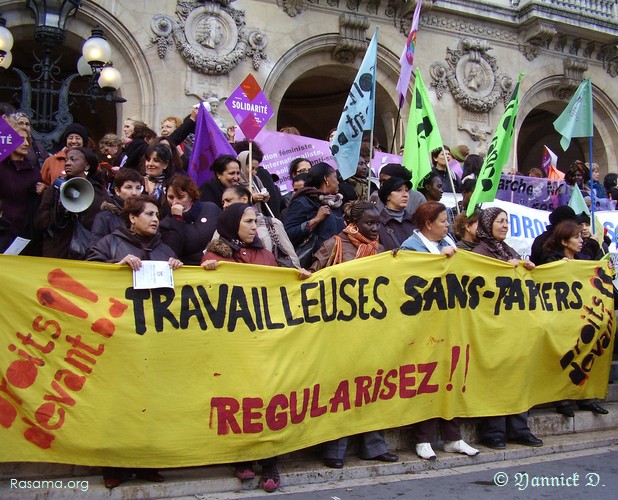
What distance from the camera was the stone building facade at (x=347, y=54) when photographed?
12.1 m

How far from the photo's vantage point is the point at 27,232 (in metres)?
5.50

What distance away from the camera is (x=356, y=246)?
18.1ft

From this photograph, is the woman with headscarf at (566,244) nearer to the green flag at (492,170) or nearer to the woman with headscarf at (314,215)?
the green flag at (492,170)

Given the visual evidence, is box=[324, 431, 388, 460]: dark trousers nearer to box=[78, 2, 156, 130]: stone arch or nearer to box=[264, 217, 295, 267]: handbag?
box=[264, 217, 295, 267]: handbag

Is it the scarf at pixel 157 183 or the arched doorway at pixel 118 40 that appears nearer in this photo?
the scarf at pixel 157 183

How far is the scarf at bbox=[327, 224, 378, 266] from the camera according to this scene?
17.8ft

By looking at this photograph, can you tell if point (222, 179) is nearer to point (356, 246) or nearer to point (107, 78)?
point (356, 246)

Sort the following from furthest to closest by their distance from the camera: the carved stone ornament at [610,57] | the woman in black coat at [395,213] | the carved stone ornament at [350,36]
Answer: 1. the carved stone ornament at [610,57]
2. the carved stone ornament at [350,36]
3. the woman in black coat at [395,213]

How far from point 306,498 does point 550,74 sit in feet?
46.6

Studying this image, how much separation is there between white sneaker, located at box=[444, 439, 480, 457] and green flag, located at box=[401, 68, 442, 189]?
3.16 m

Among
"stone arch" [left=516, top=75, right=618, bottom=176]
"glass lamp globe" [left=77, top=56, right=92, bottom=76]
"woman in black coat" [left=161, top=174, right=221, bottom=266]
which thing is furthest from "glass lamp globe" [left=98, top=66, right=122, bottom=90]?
"stone arch" [left=516, top=75, right=618, bottom=176]

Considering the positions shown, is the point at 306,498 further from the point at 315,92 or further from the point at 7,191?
the point at 315,92

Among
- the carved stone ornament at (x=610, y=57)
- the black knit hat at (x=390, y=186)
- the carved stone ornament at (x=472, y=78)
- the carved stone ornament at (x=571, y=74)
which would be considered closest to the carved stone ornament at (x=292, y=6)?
the carved stone ornament at (x=472, y=78)

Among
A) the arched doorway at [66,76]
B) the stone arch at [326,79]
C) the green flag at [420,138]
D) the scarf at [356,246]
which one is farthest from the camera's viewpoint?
the stone arch at [326,79]
